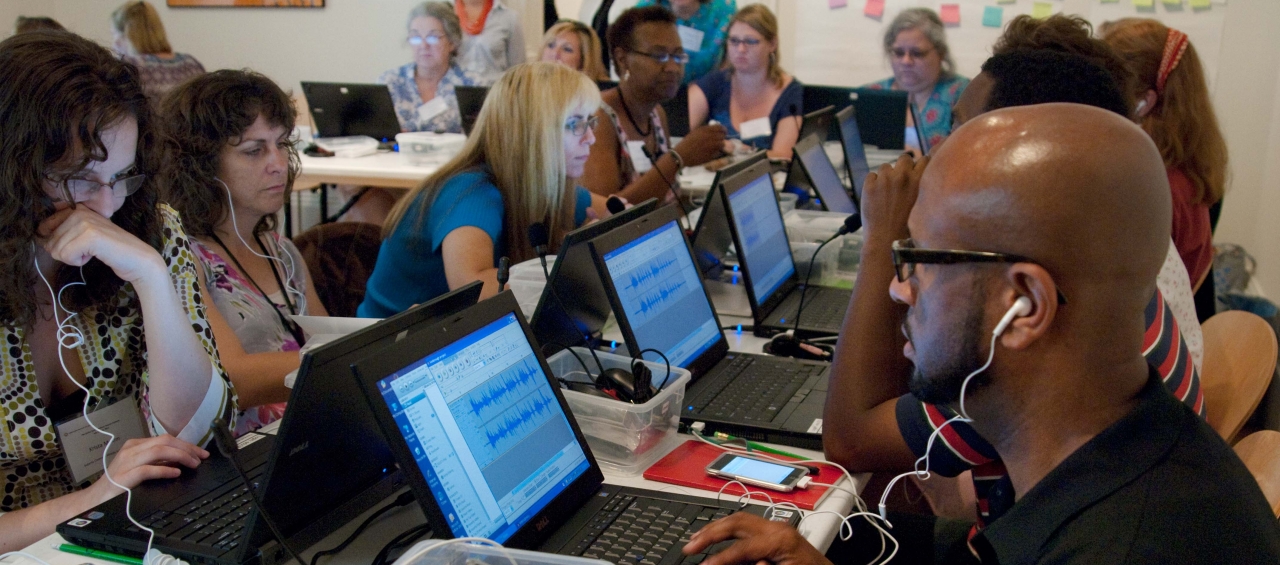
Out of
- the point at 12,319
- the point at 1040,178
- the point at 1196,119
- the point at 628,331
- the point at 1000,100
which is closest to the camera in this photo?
the point at 1040,178

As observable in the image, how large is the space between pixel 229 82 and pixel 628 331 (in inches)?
41.9

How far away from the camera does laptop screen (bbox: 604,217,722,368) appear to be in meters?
1.68

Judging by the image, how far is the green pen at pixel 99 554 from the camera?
1191 mm

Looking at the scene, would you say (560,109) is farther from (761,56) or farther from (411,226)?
(761,56)

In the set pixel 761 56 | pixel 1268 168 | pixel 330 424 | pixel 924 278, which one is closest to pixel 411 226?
pixel 330 424

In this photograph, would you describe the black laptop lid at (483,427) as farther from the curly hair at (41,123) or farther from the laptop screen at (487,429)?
the curly hair at (41,123)

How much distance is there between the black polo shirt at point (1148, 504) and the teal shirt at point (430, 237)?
1.55 meters

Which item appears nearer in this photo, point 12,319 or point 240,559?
point 240,559

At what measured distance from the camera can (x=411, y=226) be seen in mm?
2342

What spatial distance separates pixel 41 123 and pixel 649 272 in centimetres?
A: 100

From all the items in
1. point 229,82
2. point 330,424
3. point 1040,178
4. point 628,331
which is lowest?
point 628,331

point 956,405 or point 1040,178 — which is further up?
point 1040,178

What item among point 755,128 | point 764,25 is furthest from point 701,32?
point 755,128

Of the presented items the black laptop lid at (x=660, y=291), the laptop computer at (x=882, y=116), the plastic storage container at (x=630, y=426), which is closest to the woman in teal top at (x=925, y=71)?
the laptop computer at (x=882, y=116)
